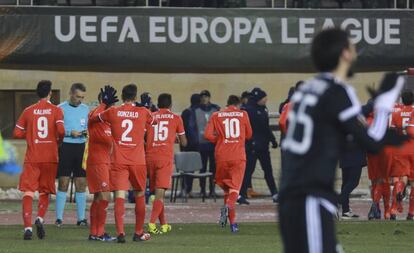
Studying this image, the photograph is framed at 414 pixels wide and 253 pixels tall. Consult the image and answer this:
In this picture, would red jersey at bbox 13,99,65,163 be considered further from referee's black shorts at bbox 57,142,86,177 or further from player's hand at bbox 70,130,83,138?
referee's black shorts at bbox 57,142,86,177

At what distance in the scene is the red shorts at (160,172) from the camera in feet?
59.9

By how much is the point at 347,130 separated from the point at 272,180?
18.6 meters

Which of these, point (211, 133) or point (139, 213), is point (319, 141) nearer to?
point (139, 213)

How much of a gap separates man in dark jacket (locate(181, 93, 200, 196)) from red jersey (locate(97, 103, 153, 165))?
9836 mm

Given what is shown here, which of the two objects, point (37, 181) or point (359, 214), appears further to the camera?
point (359, 214)

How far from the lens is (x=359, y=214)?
22.8 metres

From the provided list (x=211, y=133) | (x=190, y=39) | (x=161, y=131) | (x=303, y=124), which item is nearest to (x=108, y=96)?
(x=161, y=131)

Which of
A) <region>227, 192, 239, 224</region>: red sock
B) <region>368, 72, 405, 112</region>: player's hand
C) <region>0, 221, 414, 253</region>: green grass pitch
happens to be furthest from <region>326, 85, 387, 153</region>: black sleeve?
<region>227, 192, 239, 224</region>: red sock

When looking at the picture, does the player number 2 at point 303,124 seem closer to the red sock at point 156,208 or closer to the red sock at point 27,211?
the red sock at point 27,211

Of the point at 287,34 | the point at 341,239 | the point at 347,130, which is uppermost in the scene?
the point at 287,34

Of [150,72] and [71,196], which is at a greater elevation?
[150,72]

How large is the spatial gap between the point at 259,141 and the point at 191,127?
1510 mm

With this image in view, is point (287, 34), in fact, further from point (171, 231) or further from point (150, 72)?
point (171, 231)

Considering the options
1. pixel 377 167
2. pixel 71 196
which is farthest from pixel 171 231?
pixel 71 196
